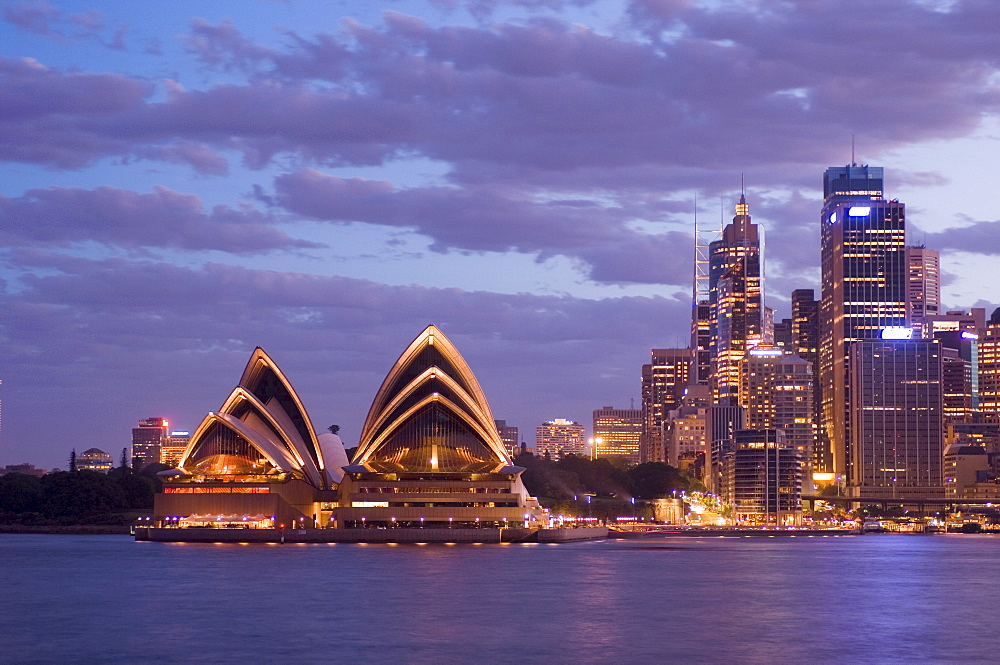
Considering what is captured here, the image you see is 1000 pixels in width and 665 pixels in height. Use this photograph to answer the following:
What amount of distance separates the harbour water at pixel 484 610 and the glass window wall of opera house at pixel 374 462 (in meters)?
27.9

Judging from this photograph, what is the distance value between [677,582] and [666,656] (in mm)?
33675

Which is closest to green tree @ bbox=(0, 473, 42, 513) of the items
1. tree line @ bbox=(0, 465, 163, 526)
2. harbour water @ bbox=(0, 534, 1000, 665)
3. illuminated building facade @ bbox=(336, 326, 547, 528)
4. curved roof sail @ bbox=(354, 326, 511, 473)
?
tree line @ bbox=(0, 465, 163, 526)

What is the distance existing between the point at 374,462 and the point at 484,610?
78290 millimetres

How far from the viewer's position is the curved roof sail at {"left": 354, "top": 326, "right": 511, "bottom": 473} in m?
136

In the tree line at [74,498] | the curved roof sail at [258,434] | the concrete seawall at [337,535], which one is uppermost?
the curved roof sail at [258,434]

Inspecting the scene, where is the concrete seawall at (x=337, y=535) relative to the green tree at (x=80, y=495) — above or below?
below

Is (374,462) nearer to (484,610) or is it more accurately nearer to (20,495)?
(20,495)

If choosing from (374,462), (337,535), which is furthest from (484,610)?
(374,462)

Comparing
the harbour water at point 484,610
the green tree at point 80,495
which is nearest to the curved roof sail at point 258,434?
the harbour water at point 484,610

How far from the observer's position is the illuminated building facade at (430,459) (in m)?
135

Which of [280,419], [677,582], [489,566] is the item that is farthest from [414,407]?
[677,582]

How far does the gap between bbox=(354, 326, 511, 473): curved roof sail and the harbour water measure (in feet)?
102

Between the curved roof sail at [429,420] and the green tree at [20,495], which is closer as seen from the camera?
the curved roof sail at [429,420]

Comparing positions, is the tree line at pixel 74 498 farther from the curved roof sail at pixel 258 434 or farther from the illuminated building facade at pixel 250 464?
the curved roof sail at pixel 258 434
